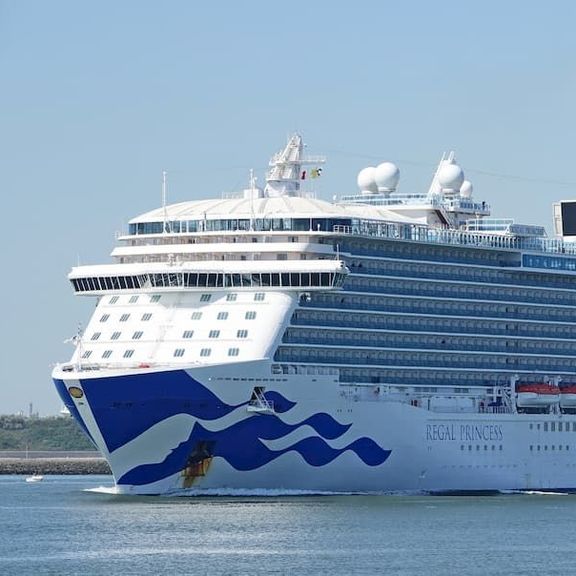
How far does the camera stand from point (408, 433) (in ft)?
249

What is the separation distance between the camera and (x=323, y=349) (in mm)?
74188

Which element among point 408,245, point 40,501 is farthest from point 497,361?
point 40,501

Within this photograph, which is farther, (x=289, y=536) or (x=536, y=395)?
(x=536, y=395)

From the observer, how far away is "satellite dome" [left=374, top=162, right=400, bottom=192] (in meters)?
85.1

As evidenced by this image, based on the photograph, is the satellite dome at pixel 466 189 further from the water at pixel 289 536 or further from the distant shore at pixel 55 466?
the distant shore at pixel 55 466

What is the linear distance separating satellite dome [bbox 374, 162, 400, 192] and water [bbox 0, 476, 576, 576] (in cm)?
1397

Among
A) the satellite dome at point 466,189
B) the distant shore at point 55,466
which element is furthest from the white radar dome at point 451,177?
the distant shore at point 55,466

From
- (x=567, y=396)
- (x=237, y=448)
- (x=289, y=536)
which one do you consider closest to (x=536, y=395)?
(x=567, y=396)

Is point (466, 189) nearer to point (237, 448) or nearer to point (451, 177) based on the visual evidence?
point (451, 177)

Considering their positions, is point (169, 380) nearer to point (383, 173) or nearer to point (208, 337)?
point (208, 337)

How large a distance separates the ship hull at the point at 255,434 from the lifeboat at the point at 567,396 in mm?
7498

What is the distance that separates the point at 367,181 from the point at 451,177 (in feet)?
10.7

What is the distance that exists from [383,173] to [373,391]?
1251 centimetres

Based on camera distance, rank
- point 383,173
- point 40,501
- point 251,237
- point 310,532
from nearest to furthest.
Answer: point 310,532
point 251,237
point 40,501
point 383,173
